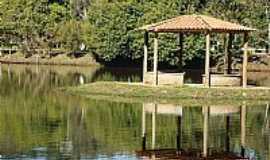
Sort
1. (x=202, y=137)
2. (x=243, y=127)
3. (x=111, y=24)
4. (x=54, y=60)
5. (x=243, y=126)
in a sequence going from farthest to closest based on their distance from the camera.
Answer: (x=54, y=60)
(x=111, y=24)
(x=243, y=126)
(x=243, y=127)
(x=202, y=137)

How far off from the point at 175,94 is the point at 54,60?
151 feet

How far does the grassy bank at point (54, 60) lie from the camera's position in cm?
8381

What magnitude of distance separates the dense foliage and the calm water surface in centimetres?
3375

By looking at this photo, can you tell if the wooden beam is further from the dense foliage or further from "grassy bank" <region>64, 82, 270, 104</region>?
the dense foliage

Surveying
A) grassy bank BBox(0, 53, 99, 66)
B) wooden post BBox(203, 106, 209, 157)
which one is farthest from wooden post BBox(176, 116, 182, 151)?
grassy bank BBox(0, 53, 99, 66)

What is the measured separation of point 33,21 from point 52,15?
130 inches

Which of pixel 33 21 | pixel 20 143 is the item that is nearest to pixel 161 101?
pixel 20 143

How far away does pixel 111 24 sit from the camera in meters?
78.6

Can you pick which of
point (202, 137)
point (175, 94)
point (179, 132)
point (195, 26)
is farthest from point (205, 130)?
point (195, 26)

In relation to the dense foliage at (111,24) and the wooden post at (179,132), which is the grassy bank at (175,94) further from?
the dense foliage at (111,24)

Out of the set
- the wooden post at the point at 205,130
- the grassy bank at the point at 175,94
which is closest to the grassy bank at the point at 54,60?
the grassy bank at the point at 175,94

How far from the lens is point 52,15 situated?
300 ft

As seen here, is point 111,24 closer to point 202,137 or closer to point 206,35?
point 206,35

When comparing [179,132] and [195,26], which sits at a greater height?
[195,26]
